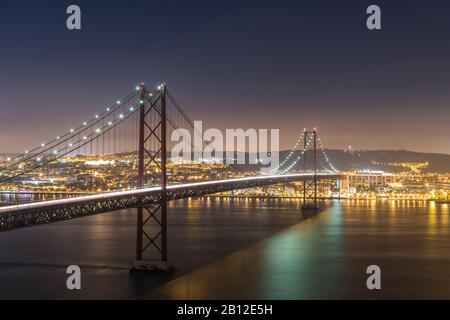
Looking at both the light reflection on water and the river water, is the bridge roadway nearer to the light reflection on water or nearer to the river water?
the river water

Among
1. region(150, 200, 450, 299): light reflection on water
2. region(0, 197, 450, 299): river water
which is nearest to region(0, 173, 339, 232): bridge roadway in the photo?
region(0, 197, 450, 299): river water

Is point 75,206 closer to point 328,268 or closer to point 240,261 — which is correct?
point 240,261

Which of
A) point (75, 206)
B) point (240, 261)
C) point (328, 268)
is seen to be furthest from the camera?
point (240, 261)

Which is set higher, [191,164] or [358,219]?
[191,164]

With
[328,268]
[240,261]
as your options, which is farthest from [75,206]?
[328,268]

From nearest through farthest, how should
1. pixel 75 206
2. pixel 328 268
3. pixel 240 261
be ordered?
pixel 75 206, pixel 328 268, pixel 240 261

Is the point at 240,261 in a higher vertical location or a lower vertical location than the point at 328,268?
higher

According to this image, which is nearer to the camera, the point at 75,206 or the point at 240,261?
the point at 75,206
